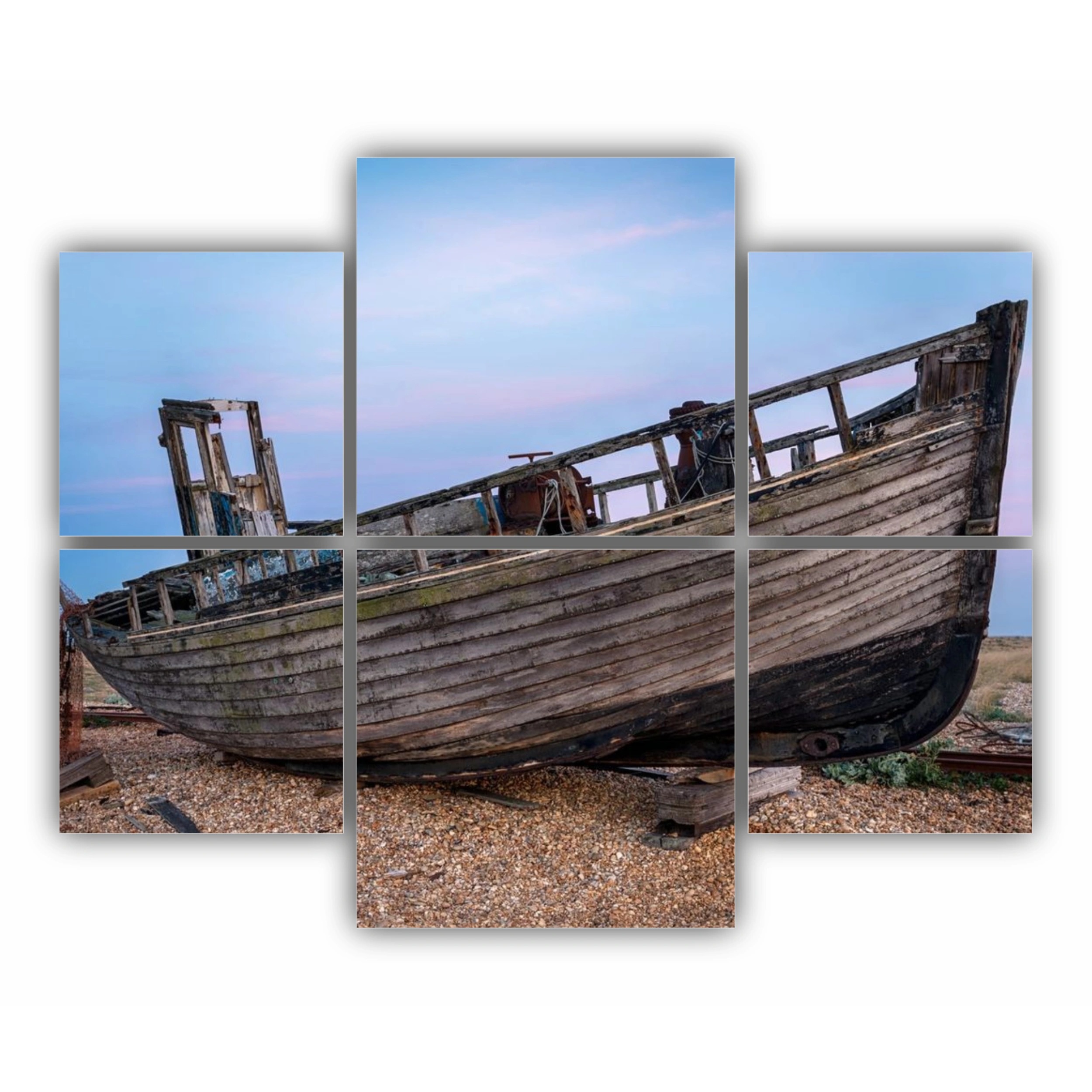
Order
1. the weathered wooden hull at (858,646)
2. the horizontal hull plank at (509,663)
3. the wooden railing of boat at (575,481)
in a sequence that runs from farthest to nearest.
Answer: the horizontal hull plank at (509,663)
the weathered wooden hull at (858,646)
the wooden railing of boat at (575,481)

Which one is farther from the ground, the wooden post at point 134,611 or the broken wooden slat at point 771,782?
the wooden post at point 134,611

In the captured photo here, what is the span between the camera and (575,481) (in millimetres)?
3762

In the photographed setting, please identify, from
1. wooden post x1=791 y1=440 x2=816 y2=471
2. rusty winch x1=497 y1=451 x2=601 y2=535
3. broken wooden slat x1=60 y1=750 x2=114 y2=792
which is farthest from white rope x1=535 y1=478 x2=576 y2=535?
broken wooden slat x1=60 y1=750 x2=114 y2=792

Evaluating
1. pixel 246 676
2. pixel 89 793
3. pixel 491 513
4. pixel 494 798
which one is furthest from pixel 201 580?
pixel 494 798

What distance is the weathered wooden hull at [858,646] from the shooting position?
383cm

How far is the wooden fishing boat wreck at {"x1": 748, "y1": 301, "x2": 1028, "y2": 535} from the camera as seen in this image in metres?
3.81

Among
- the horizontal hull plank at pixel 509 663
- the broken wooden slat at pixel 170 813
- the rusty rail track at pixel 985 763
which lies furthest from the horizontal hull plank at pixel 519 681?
the rusty rail track at pixel 985 763

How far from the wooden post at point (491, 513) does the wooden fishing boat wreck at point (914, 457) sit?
0.86 metres


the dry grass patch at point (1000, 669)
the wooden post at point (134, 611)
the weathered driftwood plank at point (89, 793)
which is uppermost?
the wooden post at point (134, 611)

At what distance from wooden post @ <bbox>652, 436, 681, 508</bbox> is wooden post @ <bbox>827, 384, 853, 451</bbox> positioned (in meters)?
0.59

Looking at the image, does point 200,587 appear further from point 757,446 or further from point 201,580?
point 757,446

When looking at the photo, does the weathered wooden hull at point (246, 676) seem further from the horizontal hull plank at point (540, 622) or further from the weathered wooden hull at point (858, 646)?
the weathered wooden hull at point (858, 646)

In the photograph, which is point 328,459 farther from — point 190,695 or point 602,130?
point 602,130
